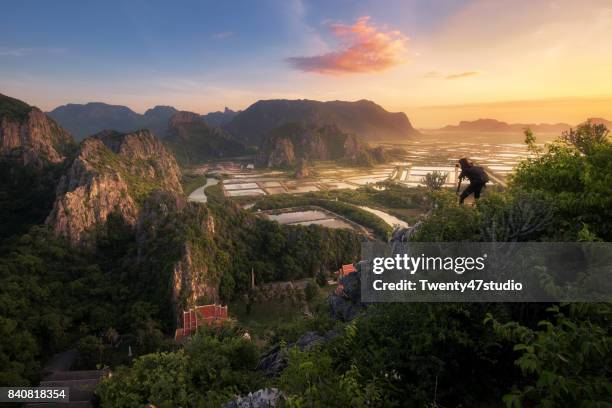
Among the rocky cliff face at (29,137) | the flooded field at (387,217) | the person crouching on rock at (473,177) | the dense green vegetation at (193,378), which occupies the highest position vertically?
the rocky cliff face at (29,137)

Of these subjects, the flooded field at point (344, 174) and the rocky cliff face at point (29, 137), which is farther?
the flooded field at point (344, 174)

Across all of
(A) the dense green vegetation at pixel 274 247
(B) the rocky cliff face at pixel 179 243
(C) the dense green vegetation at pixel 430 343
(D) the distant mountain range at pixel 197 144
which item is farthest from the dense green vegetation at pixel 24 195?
(D) the distant mountain range at pixel 197 144

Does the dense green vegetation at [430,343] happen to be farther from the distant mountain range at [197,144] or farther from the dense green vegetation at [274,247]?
the distant mountain range at [197,144]

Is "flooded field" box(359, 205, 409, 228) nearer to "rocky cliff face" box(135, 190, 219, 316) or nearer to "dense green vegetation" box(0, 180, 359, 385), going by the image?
"dense green vegetation" box(0, 180, 359, 385)

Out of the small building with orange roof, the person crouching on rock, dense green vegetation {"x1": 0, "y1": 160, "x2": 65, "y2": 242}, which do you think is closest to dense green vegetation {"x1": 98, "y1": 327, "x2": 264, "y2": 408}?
the person crouching on rock

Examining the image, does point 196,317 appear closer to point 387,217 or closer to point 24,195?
point 24,195
